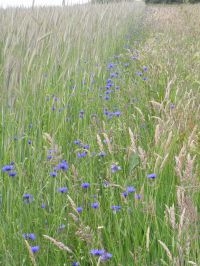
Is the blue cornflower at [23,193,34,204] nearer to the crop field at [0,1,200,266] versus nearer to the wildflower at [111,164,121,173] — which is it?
the crop field at [0,1,200,266]

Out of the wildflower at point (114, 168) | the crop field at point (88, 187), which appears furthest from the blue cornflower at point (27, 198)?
the wildflower at point (114, 168)

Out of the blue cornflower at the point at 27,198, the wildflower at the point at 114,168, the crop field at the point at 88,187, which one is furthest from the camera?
the wildflower at the point at 114,168

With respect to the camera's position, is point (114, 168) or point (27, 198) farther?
point (114, 168)

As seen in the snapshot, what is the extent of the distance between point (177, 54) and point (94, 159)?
298cm

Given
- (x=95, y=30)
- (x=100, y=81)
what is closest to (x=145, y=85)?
(x=100, y=81)

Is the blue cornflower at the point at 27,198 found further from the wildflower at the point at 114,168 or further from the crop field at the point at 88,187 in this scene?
the wildflower at the point at 114,168

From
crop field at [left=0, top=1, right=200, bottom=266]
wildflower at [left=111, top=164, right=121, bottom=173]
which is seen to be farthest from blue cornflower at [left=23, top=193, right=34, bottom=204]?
wildflower at [left=111, top=164, right=121, bottom=173]

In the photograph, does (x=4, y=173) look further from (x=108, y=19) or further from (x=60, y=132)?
(x=108, y=19)

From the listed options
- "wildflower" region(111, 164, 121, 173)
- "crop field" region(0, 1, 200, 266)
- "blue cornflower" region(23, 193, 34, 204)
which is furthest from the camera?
"wildflower" region(111, 164, 121, 173)

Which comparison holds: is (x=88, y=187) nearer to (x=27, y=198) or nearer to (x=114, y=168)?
(x=114, y=168)

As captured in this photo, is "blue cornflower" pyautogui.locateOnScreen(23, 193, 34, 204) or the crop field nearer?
the crop field

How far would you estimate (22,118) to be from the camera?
6.18ft

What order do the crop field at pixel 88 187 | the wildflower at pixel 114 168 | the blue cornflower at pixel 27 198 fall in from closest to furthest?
the crop field at pixel 88 187
the blue cornflower at pixel 27 198
the wildflower at pixel 114 168

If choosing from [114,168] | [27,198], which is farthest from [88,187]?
[27,198]
